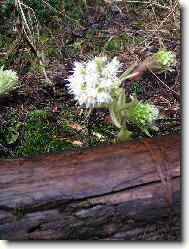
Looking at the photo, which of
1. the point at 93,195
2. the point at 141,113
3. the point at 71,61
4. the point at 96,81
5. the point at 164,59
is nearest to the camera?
the point at 93,195

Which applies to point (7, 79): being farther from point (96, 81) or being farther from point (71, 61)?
point (96, 81)

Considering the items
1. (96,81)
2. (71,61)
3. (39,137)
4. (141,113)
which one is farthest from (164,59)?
(39,137)

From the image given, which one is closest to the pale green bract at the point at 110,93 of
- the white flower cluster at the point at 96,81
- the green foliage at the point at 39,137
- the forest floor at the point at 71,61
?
the white flower cluster at the point at 96,81

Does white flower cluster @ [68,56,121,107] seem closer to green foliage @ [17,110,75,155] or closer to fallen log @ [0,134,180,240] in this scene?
fallen log @ [0,134,180,240]

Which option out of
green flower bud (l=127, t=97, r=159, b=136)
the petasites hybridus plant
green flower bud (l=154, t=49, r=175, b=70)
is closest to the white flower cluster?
the petasites hybridus plant

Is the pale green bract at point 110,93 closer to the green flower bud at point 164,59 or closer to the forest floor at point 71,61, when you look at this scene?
the green flower bud at point 164,59

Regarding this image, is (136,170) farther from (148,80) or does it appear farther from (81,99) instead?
(148,80)
